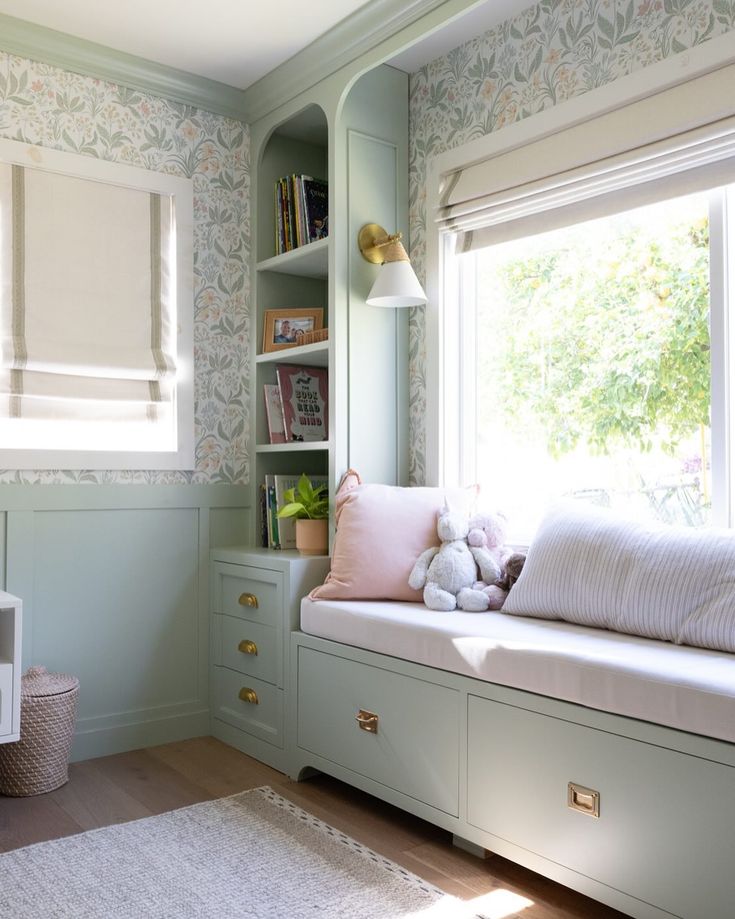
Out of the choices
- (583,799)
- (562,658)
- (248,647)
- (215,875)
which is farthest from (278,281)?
(583,799)

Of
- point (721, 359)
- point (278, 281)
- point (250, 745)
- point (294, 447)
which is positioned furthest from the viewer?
point (278, 281)

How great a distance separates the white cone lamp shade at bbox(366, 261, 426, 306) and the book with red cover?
0.57 meters

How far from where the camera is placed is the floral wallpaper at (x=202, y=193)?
A: 292 cm

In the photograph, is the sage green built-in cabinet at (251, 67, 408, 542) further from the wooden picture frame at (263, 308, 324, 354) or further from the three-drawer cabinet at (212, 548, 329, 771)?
the three-drawer cabinet at (212, 548, 329, 771)

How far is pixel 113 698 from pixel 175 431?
0.97 meters

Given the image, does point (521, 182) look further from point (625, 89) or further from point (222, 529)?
point (222, 529)

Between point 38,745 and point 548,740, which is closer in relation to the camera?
point 548,740

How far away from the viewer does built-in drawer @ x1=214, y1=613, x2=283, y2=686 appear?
9.31ft

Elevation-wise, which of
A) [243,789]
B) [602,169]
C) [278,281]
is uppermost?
[602,169]

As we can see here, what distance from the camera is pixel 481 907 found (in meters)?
1.89

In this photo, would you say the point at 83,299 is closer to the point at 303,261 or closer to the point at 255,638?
the point at 303,261

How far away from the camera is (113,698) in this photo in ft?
9.82

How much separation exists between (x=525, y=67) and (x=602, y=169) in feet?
1.77

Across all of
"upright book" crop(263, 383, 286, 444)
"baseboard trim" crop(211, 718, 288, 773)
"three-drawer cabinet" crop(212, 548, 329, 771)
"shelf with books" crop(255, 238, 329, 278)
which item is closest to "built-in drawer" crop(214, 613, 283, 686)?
"three-drawer cabinet" crop(212, 548, 329, 771)
